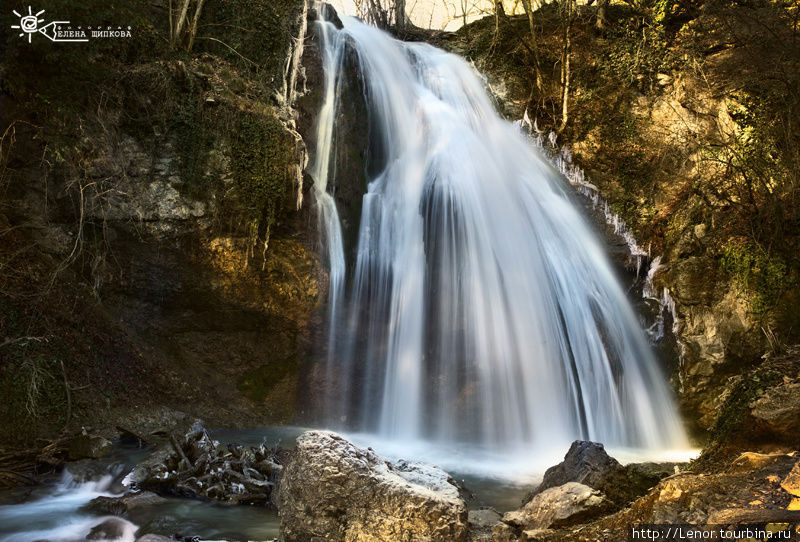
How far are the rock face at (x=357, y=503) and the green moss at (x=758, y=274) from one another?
8.97 m

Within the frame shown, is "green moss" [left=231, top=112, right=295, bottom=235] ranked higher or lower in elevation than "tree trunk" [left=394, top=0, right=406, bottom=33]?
lower

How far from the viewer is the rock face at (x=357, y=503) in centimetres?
343

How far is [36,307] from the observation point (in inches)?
292

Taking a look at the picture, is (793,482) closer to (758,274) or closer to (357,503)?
(357,503)

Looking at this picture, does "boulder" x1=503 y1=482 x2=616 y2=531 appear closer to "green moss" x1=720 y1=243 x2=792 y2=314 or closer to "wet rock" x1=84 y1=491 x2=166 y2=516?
"wet rock" x1=84 y1=491 x2=166 y2=516

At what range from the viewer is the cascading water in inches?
373

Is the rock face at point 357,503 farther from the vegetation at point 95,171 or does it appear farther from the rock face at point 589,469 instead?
the vegetation at point 95,171

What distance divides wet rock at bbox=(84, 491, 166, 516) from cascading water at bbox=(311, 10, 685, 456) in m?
4.80

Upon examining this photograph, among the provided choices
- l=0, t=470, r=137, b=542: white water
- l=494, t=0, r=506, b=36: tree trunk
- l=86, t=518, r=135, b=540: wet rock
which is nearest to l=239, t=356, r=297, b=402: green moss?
l=0, t=470, r=137, b=542: white water

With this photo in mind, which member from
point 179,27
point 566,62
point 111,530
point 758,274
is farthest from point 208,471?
point 566,62

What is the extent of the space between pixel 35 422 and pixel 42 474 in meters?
1.23

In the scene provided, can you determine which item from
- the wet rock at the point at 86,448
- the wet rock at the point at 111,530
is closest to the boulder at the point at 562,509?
the wet rock at the point at 111,530

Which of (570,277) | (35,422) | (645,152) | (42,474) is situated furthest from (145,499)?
(645,152)
